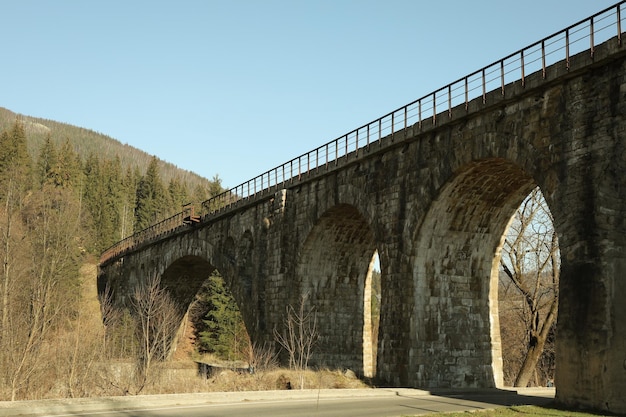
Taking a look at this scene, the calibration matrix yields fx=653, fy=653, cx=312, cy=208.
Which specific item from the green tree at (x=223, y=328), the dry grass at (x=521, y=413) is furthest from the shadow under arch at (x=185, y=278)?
the dry grass at (x=521, y=413)

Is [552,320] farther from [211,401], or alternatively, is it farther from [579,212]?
[211,401]

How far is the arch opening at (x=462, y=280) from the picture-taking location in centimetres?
2298

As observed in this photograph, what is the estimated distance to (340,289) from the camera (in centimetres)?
3278

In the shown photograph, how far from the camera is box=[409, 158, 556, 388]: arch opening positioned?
23.0 m

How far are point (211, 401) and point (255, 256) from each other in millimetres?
20279

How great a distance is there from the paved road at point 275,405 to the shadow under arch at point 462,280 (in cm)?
337

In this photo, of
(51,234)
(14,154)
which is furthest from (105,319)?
(14,154)

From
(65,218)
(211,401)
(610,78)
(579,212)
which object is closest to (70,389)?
(211,401)

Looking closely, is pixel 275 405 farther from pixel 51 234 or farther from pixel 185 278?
pixel 185 278

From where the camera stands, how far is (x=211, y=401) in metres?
16.2

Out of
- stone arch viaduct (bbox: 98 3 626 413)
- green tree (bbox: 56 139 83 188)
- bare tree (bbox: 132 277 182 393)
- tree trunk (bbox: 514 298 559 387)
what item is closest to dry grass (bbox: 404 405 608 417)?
stone arch viaduct (bbox: 98 3 626 413)

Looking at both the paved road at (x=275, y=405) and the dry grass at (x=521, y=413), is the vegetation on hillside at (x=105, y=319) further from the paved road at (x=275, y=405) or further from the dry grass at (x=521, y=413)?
the dry grass at (x=521, y=413)

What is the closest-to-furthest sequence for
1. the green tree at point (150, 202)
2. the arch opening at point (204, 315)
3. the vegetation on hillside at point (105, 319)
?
the vegetation on hillside at point (105, 319), the arch opening at point (204, 315), the green tree at point (150, 202)

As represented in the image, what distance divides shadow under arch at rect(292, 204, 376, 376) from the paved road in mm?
11921
